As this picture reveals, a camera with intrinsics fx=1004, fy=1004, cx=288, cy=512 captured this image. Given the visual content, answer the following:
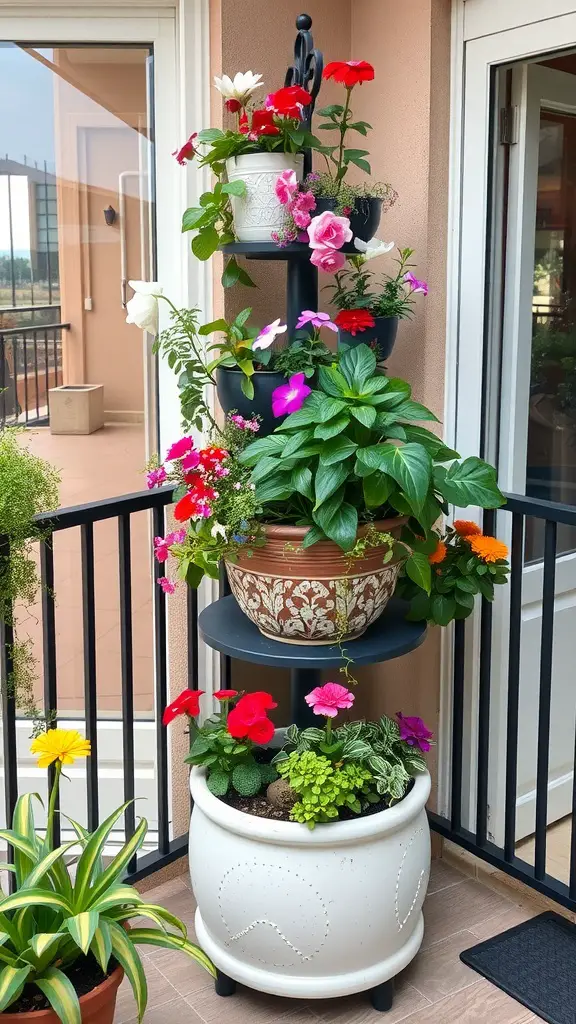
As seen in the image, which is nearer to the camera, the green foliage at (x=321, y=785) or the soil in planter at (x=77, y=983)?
the soil in planter at (x=77, y=983)

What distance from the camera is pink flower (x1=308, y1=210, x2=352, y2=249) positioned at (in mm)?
1852

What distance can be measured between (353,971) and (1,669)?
896 mm

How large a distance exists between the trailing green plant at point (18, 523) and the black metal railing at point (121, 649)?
0.06 ft

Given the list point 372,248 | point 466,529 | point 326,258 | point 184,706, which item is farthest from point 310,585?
point 372,248

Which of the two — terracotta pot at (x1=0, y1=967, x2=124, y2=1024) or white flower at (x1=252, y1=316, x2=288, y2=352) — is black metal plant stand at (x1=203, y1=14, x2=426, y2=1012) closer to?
white flower at (x1=252, y1=316, x2=288, y2=352)

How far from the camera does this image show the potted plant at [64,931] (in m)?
1.58

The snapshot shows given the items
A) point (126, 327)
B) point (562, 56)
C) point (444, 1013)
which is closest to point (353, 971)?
point (444, 1013)

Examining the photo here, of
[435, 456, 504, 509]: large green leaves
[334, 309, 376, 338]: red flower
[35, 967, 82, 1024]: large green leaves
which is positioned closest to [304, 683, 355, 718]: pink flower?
[435, 456, 504, 509]: large green leaves

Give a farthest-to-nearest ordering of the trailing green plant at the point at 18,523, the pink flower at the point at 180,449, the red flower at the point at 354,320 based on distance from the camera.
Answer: the red flower at the point at 354,320, the pink flower at the point at 180,449, the trailing green plant at the point at 18,523

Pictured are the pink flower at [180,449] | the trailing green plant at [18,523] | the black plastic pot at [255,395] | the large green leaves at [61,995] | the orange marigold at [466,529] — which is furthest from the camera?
the orange marigold at [466,529]

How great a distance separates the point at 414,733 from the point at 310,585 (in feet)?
1.69

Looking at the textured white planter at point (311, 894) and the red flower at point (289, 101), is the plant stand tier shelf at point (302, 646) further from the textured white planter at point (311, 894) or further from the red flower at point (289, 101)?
the red flower at point (289, 101)

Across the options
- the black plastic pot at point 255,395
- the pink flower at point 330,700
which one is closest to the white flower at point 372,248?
the black plastic pot at point 255,395

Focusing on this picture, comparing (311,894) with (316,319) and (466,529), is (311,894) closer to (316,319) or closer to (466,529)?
(466,529)
